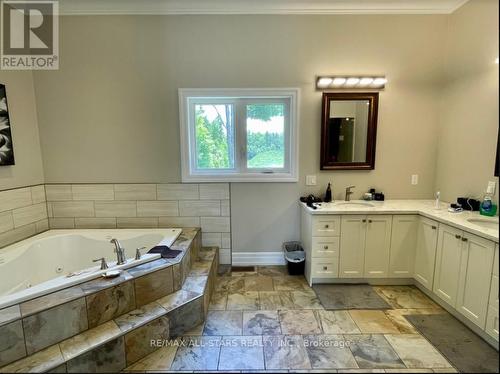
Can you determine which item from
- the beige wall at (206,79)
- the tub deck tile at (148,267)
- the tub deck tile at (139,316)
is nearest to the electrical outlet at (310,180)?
the beige wall at (206,79)

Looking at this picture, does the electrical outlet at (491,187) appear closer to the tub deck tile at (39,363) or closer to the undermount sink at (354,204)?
the undermount sink at (354,204)

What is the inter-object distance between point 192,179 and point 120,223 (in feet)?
3.37

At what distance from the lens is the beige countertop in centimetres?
207

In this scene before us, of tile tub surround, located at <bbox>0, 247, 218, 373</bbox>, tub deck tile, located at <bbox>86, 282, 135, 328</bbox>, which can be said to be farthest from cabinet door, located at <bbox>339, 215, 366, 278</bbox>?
tub deck tile, located at <bbox>86, 282, 135, 328</bbox>

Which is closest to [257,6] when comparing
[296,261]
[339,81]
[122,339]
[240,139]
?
[339,81]

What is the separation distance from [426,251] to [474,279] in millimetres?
611

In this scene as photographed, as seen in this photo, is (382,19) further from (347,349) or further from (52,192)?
(52,192)

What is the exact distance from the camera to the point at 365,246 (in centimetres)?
265

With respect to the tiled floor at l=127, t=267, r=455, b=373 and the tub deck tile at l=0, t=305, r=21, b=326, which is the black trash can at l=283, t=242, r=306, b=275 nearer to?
the tiled floor at l=127, t=267, r=455, b=373

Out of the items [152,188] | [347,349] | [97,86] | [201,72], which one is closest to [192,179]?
[152,188]

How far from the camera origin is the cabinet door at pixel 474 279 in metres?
1.74

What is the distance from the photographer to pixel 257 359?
1750 millimetres

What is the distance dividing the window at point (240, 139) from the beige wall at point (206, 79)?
149mm

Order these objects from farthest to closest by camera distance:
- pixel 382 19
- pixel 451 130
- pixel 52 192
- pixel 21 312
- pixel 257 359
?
pixel 52 192 → pixel 382 19 → pixel 451 130 → pixel 257 359 → pixel 21 312
